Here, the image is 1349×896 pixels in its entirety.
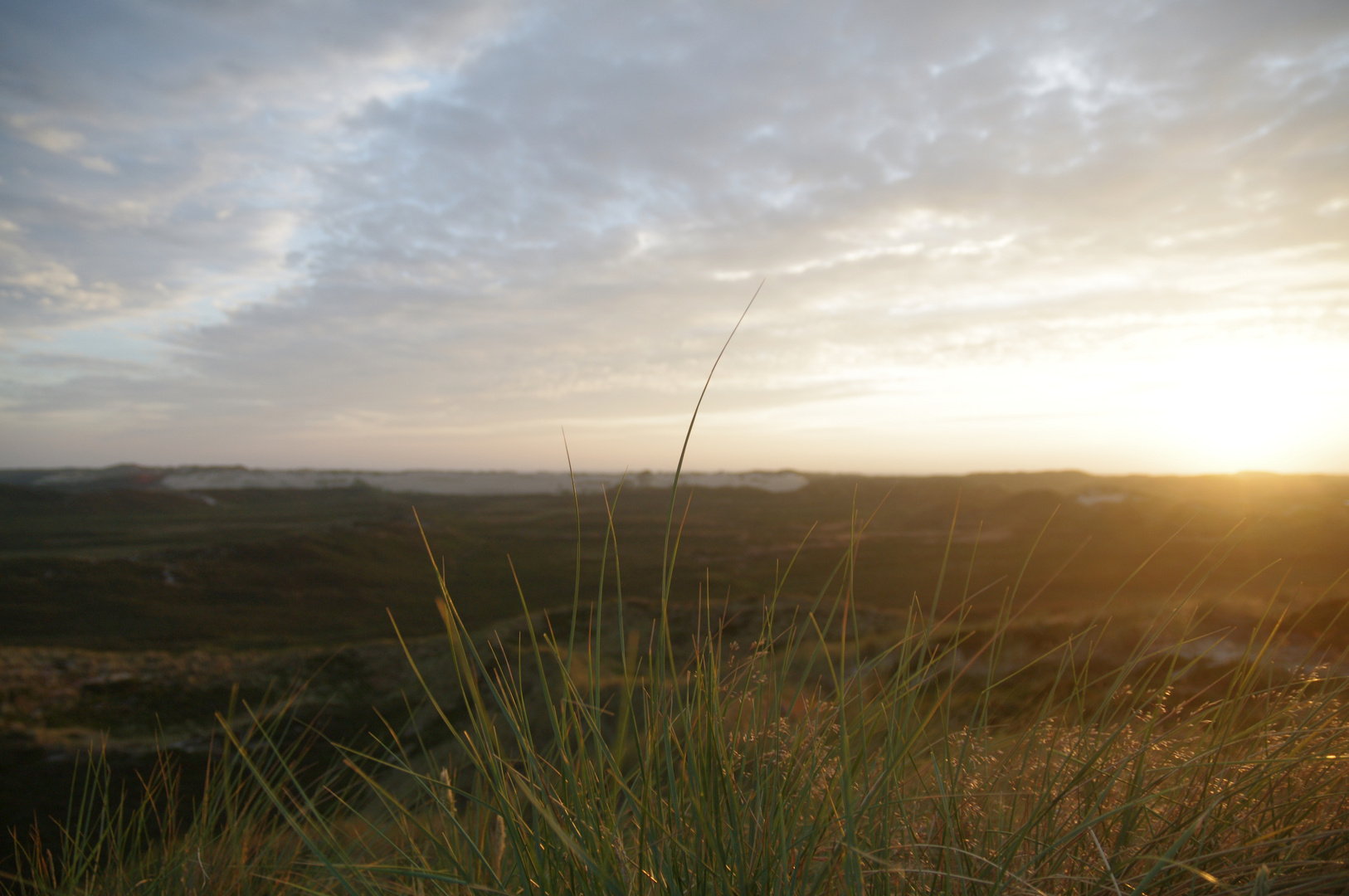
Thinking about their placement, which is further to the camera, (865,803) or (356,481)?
(356,481)

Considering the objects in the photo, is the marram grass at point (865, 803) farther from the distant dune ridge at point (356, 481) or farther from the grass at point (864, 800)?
the distant dune ridge at point (356, 481)

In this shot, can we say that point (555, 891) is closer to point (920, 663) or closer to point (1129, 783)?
point (920, 663)

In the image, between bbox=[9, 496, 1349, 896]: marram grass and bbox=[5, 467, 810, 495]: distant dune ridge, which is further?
bbox=[5, 467, 810, 495]: distant dune ridge

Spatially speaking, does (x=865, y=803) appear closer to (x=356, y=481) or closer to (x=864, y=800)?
(x=864, y=800)

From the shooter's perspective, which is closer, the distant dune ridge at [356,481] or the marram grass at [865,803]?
the marram grass at [865,803]

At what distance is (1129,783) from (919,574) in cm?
3232

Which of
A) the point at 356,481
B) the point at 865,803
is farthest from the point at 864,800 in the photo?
the point at 356,481

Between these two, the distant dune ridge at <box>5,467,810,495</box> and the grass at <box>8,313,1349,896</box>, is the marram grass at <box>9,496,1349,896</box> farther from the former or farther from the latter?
the distant dune ridge at <box>5,467,810,495</box>

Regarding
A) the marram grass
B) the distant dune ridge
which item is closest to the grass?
the marram grass

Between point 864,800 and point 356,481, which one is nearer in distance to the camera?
point 864,800

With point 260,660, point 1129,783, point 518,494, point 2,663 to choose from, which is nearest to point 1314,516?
point 1129,783

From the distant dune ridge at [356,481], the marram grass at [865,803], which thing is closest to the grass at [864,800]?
the marram grass at [865,803]

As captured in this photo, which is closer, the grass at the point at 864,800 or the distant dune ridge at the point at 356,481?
the grass at the point at 864,800

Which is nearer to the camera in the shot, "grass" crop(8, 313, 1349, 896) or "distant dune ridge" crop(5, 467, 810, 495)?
"grass" crop(8, 313, 1349, 896)
